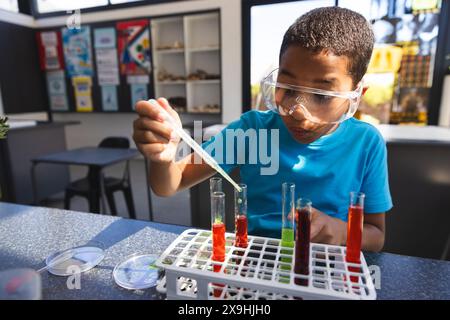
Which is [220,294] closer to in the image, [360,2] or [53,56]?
[360,2]

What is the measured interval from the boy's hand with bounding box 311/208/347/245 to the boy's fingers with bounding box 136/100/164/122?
367mm

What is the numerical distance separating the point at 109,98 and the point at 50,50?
1.35m

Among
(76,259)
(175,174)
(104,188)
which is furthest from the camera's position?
(104,188)

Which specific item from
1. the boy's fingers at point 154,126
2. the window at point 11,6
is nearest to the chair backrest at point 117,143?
the boy's fingers at point 154,126

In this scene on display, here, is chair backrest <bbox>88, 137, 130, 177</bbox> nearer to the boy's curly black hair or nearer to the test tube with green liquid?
the boy's curly black hair

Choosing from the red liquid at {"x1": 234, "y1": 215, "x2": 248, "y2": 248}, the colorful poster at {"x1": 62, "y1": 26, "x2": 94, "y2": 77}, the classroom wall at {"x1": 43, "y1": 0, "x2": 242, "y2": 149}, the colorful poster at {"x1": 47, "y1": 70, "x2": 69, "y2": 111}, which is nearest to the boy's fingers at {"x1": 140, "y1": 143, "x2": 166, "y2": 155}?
the red liquid at {"x1": 234, "y1": 215, "x2": 248, "y2": 248}

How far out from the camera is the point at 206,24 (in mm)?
4523

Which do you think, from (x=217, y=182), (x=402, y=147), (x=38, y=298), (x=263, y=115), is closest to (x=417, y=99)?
(x=402, y=147)

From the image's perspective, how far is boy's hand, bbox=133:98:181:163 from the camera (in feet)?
1.89

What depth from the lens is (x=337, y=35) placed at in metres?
0.72

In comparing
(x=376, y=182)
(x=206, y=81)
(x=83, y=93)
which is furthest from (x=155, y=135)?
(x=83, y=93)

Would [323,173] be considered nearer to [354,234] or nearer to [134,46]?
[354,234]

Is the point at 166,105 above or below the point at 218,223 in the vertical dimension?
above

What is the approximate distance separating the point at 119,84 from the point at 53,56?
135 centimetres
